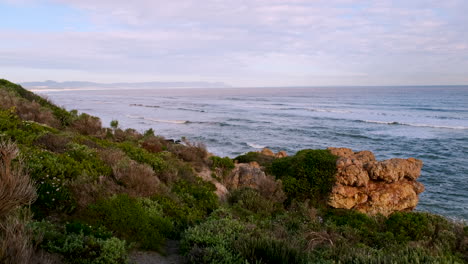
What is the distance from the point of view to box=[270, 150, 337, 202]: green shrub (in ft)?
39.1

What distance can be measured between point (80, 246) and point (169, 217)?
2.43 metres

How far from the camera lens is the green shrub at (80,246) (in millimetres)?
4238

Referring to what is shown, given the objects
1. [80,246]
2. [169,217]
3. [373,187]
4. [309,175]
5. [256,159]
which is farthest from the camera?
[256,159]

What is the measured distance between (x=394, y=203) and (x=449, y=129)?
1266 inches

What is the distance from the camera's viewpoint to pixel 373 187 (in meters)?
12.5

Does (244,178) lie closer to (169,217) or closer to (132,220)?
(169,217)

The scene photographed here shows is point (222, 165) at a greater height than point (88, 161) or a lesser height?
lesser

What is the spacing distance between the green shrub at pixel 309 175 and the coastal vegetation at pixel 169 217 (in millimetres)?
38

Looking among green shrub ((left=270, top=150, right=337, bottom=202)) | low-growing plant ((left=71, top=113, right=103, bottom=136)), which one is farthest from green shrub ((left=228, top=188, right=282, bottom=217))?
low-growing plant ((left=71, top=113, right=103, bottom=136))

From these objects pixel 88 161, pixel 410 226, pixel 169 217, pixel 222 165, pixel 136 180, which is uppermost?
pixel 88 161

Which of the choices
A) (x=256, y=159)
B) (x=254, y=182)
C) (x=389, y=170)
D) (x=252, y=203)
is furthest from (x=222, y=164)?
(x=389, y=170)

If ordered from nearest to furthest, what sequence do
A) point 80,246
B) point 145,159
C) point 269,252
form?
point 80,246, point 269,252, point 145,159

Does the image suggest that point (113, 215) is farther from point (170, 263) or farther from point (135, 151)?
point (135, 151)

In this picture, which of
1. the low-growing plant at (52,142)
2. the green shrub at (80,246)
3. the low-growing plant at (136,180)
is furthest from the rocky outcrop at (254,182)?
the green shrub at (80,246)
